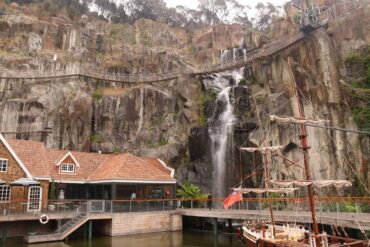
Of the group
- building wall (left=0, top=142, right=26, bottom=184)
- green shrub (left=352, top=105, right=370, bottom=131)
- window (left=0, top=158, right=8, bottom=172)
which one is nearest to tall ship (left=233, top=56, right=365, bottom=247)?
green shrub (left=352, top=105, right=370, bottom=131)

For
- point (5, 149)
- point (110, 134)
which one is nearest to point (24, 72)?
point (110, 134)

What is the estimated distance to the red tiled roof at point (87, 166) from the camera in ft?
101

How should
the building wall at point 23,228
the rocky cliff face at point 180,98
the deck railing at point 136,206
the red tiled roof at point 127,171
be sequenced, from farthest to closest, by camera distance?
the rocky cliff face at point 180,98 < the red tiled roof at point 127,171 < the building wall at point 23,228 < the deck railing at point 136,206

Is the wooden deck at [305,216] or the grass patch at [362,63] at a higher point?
the grass patch at [362,63]

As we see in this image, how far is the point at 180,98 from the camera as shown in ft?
159

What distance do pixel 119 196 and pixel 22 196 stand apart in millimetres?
8057

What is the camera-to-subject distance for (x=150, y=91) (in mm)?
49562

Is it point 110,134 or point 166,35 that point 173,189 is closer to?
point 110,134

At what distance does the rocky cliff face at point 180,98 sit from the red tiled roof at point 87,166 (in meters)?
7.14

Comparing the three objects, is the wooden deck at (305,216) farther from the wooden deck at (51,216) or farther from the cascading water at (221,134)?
the cascading water at (221,134)

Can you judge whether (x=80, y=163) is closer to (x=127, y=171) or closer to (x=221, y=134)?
(x=127, y=171)

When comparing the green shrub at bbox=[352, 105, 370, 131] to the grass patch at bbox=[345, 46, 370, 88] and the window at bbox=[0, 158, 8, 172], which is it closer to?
the grass patch at bbox=[345, 46, 370, 88]

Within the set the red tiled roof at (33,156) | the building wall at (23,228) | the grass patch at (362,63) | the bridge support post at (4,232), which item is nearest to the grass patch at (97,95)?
the red tiled roof at (33,156)

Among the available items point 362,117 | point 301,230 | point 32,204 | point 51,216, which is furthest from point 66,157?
point 362,117
